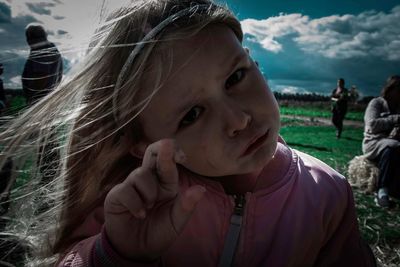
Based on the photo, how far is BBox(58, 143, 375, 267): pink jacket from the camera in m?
1.43

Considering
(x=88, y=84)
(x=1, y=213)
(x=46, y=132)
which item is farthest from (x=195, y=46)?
(x=1, y=213)

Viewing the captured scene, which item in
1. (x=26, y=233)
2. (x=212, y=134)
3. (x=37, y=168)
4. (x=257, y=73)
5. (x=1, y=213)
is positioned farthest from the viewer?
(x=1, y=213)

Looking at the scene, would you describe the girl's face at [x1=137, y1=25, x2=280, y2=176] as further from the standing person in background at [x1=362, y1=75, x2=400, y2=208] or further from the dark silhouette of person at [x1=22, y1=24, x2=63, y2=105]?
the standing person in background at [x1=362, y1=75, x2=400, y2=208]

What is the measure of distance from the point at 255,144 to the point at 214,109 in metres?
0.22

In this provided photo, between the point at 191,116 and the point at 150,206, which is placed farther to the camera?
the point at 191,116

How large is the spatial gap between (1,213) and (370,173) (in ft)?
14.8

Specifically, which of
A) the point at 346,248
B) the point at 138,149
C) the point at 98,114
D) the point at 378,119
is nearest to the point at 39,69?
the point at 98,114

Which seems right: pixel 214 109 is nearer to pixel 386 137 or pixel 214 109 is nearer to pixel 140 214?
pixel 140 214

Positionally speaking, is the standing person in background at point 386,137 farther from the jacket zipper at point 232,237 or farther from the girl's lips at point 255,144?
the girl's lips at point 255,144

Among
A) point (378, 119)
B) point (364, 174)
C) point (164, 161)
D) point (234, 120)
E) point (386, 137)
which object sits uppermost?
point (234, 120)

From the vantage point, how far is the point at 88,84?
147 cm

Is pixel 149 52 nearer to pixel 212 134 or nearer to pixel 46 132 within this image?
pixel 212 134

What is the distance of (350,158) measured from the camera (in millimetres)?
6820

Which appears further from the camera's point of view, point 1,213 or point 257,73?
point 1,213
